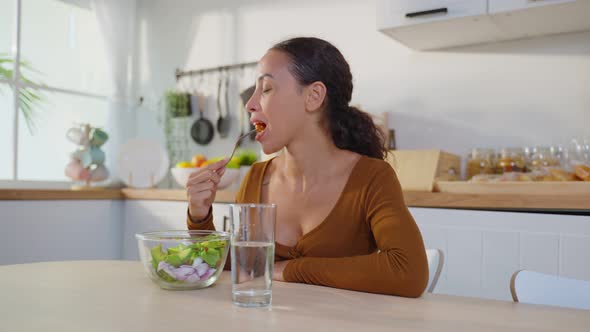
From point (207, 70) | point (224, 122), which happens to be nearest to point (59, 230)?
point (224, 122)

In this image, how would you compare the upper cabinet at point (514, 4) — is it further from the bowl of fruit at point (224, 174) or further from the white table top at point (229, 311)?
the white table top at point (229, 311)

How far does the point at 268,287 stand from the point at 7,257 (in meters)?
2.23

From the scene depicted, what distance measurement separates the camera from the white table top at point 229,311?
698 millimetres

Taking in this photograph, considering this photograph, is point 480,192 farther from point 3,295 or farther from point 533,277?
point 3,295

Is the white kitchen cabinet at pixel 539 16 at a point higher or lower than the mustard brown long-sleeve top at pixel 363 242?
higher

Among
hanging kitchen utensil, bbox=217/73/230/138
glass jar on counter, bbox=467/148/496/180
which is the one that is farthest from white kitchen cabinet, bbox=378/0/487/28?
hanging kitchen utensil, bbox=217/73/230/138

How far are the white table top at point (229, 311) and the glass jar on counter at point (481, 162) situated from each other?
5.58ft

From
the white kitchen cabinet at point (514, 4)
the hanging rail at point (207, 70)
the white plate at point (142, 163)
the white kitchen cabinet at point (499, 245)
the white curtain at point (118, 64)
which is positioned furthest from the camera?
the white curtain at point (118, 64)

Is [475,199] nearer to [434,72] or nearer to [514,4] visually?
[514,4]

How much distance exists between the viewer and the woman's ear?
1409mm

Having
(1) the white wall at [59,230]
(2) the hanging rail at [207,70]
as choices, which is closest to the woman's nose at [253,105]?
(1) the white wall at [59,230]

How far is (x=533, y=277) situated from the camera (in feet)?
3.56

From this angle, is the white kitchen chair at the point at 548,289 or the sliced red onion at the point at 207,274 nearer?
the sliced red onion at the point at 207,274

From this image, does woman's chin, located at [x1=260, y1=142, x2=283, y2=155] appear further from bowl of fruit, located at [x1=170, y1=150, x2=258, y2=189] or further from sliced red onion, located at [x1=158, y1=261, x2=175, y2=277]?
bowl of fruit, located at [x1=170, y1=150, x2=258, y2=189]
